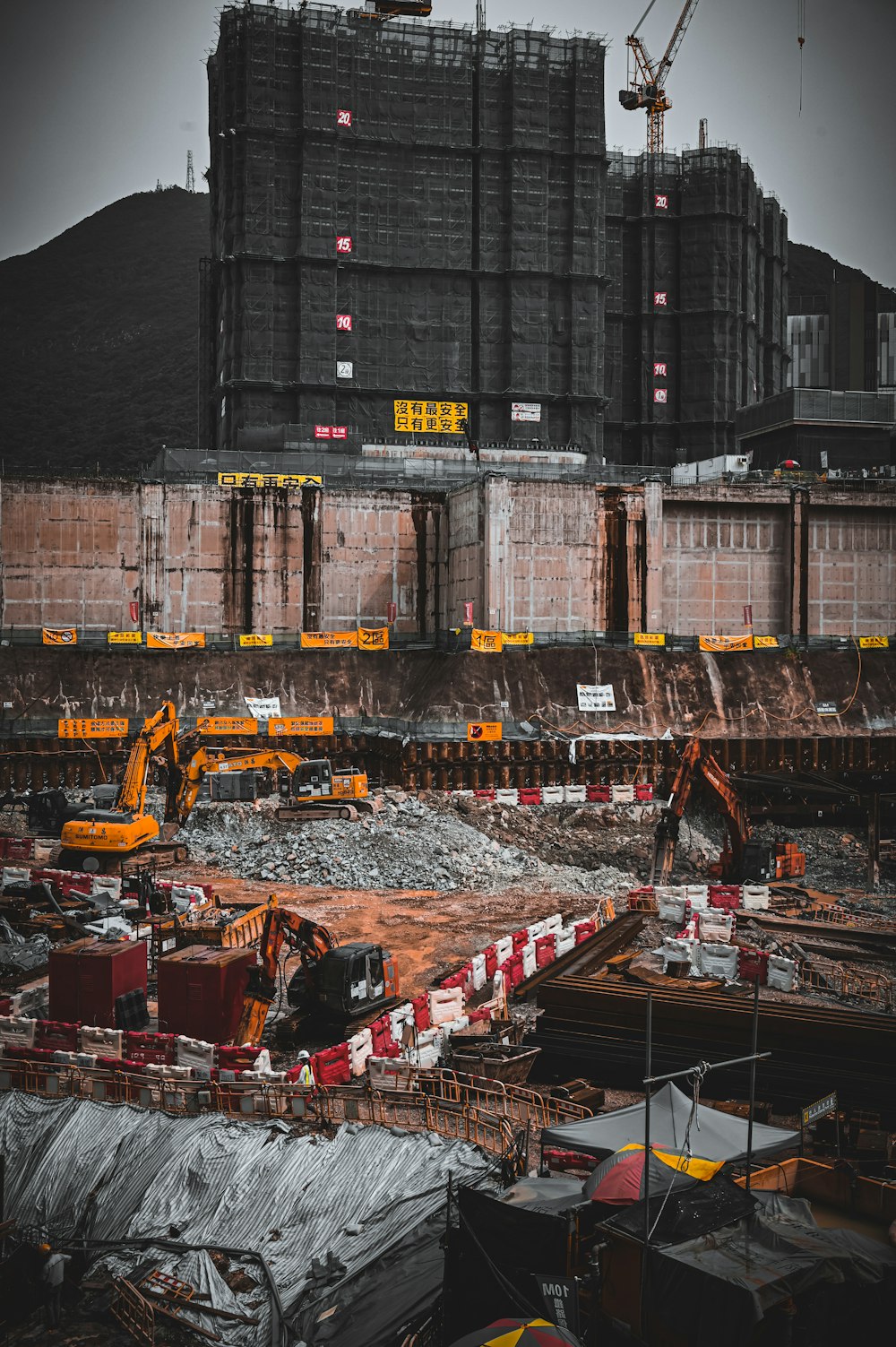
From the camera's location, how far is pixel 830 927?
30531mm

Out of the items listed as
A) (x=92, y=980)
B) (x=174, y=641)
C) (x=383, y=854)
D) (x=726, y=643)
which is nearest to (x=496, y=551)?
(x=726, y=643)

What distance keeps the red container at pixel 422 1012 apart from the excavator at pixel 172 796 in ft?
50.4

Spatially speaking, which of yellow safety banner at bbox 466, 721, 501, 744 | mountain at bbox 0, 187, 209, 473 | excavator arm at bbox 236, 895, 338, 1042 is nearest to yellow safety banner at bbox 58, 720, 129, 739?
yellow safety banner at bbox 466, 721, 501, 744

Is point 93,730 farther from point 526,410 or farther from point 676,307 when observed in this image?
point 676,307

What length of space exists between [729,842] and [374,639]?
2472 centimetres

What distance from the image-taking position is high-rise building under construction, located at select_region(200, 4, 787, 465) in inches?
2869

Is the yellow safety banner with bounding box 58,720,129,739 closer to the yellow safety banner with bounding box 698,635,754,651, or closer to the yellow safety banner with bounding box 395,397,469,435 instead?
the yellow safety banner with bounding box 698,635,754,651

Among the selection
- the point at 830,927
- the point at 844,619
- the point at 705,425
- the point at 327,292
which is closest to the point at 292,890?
the point at 830,927

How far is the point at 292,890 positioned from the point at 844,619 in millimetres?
39046

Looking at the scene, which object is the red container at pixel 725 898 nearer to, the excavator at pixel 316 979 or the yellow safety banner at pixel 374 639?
the excavator at pixel 316 979

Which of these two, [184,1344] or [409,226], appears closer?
[184,1344]

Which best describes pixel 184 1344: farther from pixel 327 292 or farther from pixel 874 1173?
pixel 327 292

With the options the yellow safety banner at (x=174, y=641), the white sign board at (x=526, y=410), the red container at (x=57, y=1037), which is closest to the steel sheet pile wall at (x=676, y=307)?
the white sign board at (x=526, y=410)

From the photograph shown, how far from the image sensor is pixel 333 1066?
66.1 feet
